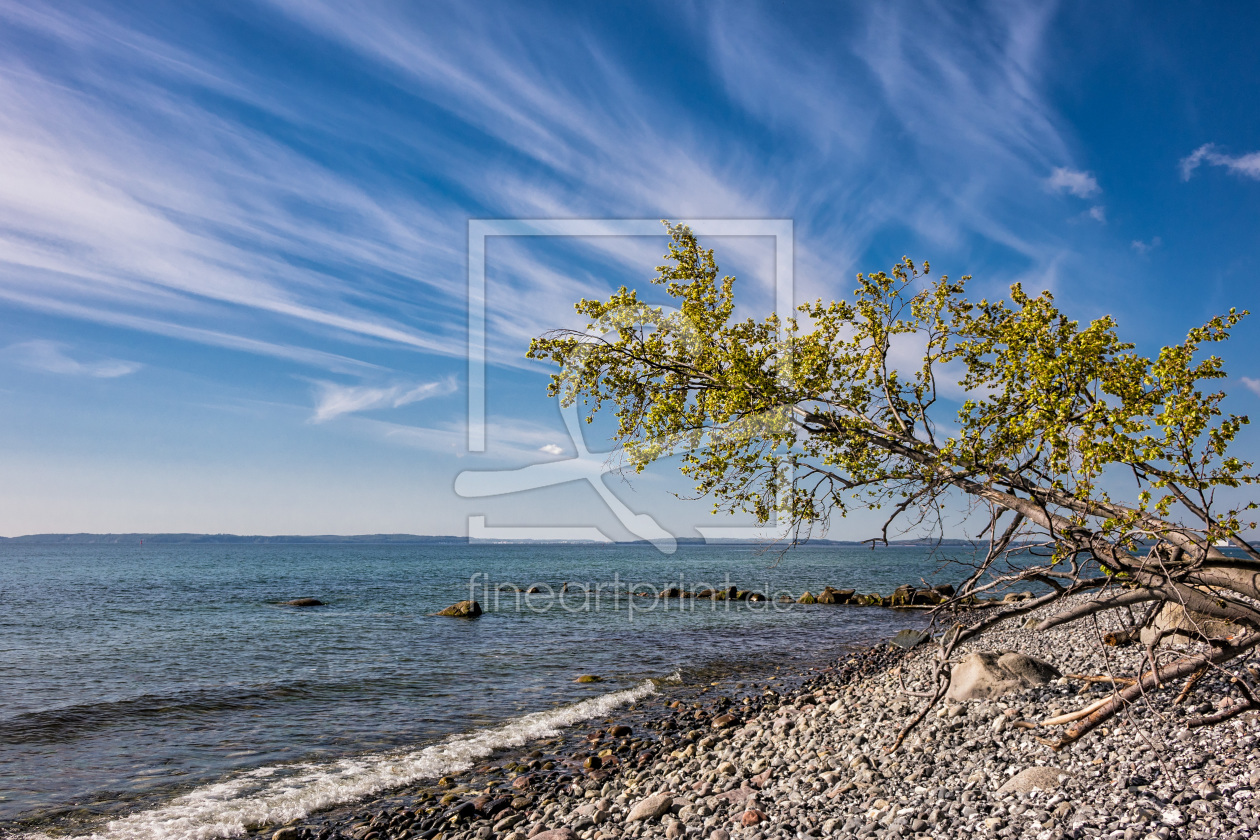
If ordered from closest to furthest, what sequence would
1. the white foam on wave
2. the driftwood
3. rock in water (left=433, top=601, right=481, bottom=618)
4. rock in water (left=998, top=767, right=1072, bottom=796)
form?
rock in water (left=998, top=767, right=1072, bottom=796) < the driftwood < the white foam on wave < rock in water (left=433, top=601, right=481, bottom=618)

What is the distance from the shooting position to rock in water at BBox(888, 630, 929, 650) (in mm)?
25625

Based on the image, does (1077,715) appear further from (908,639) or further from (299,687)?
(299,687)

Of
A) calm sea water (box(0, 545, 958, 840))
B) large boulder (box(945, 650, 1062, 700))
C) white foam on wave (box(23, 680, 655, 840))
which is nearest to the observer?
white foam on wave (box(23, 680, 655, 840))

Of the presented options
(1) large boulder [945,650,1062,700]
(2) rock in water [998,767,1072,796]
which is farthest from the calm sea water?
(2) rock in water [998,767,1072,796]

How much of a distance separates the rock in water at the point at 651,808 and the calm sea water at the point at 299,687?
5278 mm

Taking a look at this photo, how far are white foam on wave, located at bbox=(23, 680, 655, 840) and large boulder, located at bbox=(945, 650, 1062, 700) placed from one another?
29.6ft

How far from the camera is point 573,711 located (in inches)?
688

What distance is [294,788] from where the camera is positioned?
12.5 meters

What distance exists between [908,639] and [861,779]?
19.1 metres


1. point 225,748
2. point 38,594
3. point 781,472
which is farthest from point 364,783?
point 38,594

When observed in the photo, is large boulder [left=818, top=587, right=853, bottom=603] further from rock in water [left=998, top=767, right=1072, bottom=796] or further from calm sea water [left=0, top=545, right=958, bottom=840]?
rock in water [left=998, top=767, right=1072, bottom=796]

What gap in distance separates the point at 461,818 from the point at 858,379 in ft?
30.7

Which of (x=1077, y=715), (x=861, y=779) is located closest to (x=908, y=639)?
(x=1077, y=715)

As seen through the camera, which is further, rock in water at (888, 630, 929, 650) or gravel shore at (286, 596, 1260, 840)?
rock in water at (888, 630, 929, 650)
